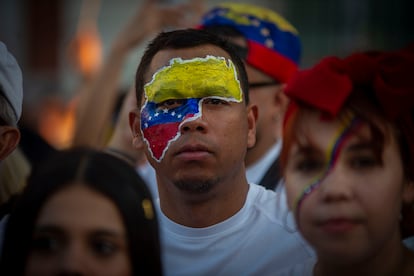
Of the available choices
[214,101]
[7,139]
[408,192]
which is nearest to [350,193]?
[408,192]

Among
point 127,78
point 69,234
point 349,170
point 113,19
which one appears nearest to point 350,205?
point 349,170

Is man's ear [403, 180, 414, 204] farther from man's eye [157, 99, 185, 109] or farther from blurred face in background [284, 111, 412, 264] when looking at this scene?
man's eye [157, 99, 185, 109]

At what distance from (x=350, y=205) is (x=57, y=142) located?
5192 millimetres

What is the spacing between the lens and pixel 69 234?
211 centimetres

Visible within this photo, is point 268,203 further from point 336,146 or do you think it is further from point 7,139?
point 7,139

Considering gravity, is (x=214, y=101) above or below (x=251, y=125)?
above

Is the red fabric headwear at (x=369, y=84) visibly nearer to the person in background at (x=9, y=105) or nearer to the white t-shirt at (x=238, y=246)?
the white t-shirt at (x=238, y=246)

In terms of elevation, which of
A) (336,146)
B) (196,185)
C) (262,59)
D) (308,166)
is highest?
(336,146)

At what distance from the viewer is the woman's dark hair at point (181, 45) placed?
111 inches

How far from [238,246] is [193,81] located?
2.05ft

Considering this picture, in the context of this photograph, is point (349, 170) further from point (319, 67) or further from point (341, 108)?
point (319, 67)

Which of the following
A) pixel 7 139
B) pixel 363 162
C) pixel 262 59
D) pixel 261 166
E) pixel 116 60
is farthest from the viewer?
pixel 116 60

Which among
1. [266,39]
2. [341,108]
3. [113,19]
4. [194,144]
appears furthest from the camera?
[113,19]

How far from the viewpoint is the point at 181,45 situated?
280 centimetres
